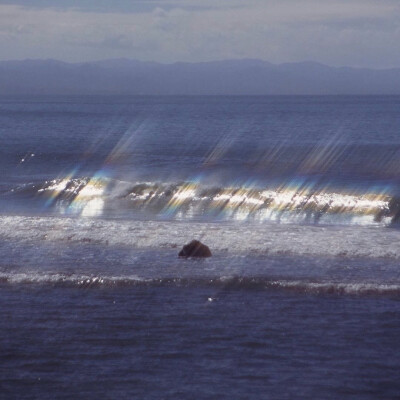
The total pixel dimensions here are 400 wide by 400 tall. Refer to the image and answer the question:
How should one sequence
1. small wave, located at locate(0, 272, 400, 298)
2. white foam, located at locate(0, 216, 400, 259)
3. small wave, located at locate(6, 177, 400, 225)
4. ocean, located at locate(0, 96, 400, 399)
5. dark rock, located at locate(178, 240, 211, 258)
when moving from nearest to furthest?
ocean, located at locate(0, 96, 400, 399)
small wave, located at locate(0, 272, 400, 298)
dark rock, located at locate(178, 240, 211, 258)
white foam, located at locate(0, 216, 400, 259)
small wave, located at locate(6, 177, 400, 225)

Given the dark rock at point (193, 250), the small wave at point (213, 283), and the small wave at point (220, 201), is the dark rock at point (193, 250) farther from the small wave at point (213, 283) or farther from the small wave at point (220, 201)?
the small wave at point (220, 201)

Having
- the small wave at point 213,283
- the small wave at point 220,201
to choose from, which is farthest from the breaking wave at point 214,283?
the small wave at point 220,201

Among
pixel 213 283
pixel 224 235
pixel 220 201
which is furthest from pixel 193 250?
pixel 220 201

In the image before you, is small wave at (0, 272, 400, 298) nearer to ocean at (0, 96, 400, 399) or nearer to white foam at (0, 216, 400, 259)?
ocean at (0, 96, 400, 399)

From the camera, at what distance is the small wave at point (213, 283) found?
1627 cm

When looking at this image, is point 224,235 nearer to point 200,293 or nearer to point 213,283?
point 213,283

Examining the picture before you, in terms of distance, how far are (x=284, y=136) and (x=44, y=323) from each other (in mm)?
65330

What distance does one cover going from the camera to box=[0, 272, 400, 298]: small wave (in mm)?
16266

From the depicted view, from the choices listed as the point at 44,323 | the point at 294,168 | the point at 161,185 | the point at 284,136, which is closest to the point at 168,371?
the point at 44,323

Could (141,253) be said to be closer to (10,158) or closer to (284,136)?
(10,158)

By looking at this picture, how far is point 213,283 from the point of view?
670 inches

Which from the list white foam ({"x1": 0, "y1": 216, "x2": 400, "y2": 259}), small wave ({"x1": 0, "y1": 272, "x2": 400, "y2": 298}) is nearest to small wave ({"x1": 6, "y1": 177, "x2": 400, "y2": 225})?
white foam ({"x1": 0, "y1": 216, "x2": 400, "y2": 259})

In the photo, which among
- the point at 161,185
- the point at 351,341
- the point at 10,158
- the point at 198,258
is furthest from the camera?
the point at 10,158

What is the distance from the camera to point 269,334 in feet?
46.1
